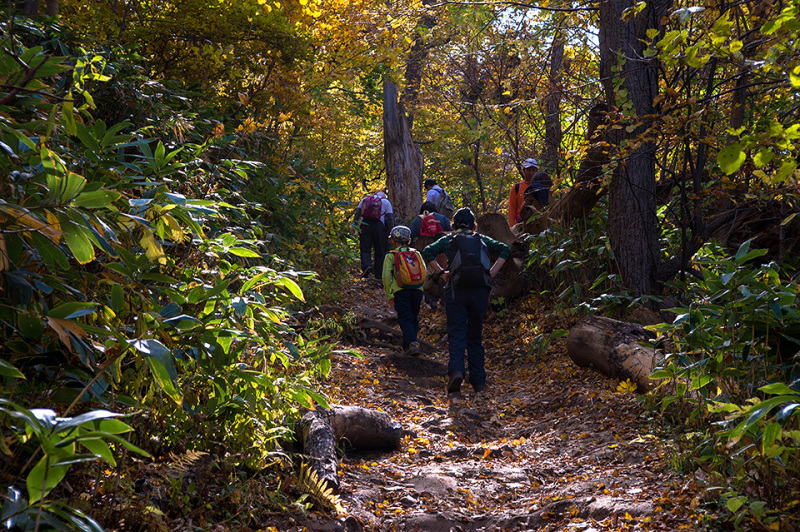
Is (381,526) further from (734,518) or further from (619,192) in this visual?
(619,192)

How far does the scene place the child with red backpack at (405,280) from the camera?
355 inches

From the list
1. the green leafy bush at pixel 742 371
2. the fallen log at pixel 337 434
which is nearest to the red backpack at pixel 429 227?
the fallen log at pixel 337 434

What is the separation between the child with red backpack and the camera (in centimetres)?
902

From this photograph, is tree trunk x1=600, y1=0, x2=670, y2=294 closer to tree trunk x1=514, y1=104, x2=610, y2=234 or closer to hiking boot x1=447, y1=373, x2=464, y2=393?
tree trunk x1=514, y1=104, x2=610, y2=234

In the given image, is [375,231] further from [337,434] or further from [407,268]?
[337,434]

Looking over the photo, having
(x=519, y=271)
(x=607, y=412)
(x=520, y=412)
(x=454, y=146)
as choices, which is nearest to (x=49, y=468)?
(x=607, y=412)

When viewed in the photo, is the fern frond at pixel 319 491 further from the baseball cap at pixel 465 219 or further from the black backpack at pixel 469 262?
the baseball cap at pixel 465 219

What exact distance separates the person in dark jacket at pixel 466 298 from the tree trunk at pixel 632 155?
5.85 feet

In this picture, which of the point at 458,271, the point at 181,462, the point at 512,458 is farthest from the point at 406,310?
the point at 181,462

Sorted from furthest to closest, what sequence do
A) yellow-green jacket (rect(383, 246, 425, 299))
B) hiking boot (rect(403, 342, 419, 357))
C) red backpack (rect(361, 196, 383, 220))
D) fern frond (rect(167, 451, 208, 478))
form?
red backpack (rect(361, 196, 383, 220)), yellow-green jacket (rect(383, 246, 425, 299)), hiking boot (rect(403, 342, 419, 357)), fern frond (rect(167, 451, 208, 478))

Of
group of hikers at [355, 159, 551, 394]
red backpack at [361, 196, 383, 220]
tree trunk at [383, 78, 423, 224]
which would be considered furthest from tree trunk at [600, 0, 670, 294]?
tree trunk at [383, 78, 423, 224]

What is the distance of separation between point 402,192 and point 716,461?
15.8m

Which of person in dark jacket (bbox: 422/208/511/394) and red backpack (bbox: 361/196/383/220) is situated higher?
red backpack (bbox: 361/196/383/220)

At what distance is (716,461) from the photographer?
3.42 meters
